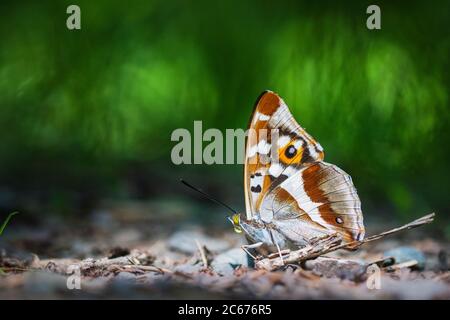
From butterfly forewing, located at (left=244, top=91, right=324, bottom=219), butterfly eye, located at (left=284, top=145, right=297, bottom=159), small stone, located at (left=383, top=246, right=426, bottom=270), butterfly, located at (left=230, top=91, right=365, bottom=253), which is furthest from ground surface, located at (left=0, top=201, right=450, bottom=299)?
butterfly eye, located at (left=284, top=145, right=297, bottom=159)

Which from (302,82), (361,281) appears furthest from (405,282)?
(302,82)

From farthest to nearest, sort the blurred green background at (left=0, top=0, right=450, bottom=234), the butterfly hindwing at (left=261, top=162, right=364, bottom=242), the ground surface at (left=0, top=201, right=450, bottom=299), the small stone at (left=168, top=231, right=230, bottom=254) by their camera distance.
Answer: the blurred green background at (left=0, top=0, right=450, bottom=234) < the small stone at (left=168, top=231, right=230, bottom=254) < the butterfly hindwing at (left=261, top=162, right=364, bottom=242) < the ground surface at (left=0, top=201, right=450, bottom=299)

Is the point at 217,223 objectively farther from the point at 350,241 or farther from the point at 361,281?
the point at 361,281

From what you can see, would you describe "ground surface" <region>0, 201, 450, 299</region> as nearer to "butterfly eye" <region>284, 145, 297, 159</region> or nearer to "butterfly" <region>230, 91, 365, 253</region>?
"butterfly" <region>230, 91, 365, 253</region>

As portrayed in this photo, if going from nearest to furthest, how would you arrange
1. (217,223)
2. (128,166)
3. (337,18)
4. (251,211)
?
(251,211) → (217,223) → (337,18) → (128,166)

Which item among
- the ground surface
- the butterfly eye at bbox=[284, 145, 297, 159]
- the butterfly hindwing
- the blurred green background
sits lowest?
the ground surface

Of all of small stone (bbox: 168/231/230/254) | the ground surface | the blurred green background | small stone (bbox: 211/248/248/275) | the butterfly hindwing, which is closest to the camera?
the ground surface

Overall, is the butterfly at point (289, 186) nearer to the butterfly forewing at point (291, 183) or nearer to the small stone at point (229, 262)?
the butterfly forewing at point (291, 183)

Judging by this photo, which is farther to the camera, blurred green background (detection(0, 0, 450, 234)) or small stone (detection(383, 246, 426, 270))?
blurred green background (detection(0, 0, 450, 234))

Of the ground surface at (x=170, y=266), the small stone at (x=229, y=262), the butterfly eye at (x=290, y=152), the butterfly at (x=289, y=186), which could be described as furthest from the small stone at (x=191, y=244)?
the butterfly eye at (x=290, y=152)
